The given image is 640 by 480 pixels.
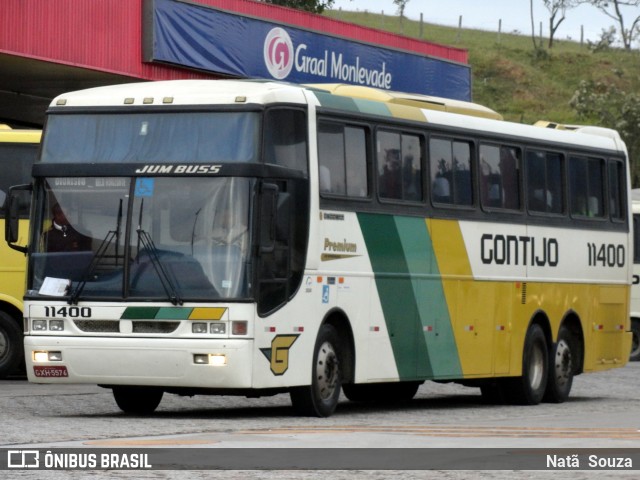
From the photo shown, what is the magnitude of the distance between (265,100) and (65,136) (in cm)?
206

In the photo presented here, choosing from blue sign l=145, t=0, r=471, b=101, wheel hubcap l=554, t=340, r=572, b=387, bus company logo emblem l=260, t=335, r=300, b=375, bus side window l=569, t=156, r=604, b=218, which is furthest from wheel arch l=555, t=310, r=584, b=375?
blue sign l=145, t=0, r=471, b=101

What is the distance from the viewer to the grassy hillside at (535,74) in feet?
295

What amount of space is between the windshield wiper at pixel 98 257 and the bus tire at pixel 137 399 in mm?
1533

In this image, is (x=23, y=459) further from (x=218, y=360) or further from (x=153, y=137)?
(x=153, y=137)

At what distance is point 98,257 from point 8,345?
7.61 m

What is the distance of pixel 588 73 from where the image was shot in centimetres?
9844

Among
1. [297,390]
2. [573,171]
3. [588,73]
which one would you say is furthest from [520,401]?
[588,73]

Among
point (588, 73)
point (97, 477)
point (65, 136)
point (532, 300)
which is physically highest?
point (588, 73)

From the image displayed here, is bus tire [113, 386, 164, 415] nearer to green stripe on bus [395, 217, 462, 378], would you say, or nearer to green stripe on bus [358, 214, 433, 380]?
green stripe on bus [358, 214, 433, 380]

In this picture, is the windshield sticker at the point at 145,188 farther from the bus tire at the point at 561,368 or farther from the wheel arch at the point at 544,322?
the bus tire at the point at 561,368

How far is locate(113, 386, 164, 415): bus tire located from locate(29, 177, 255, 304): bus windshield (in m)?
1.61

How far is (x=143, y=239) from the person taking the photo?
16.0 metres

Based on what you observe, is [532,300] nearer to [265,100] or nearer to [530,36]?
[265,100]

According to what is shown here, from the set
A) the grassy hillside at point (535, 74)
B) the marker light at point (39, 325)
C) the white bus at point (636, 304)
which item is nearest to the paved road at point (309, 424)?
the marker light at point (39, 325)
